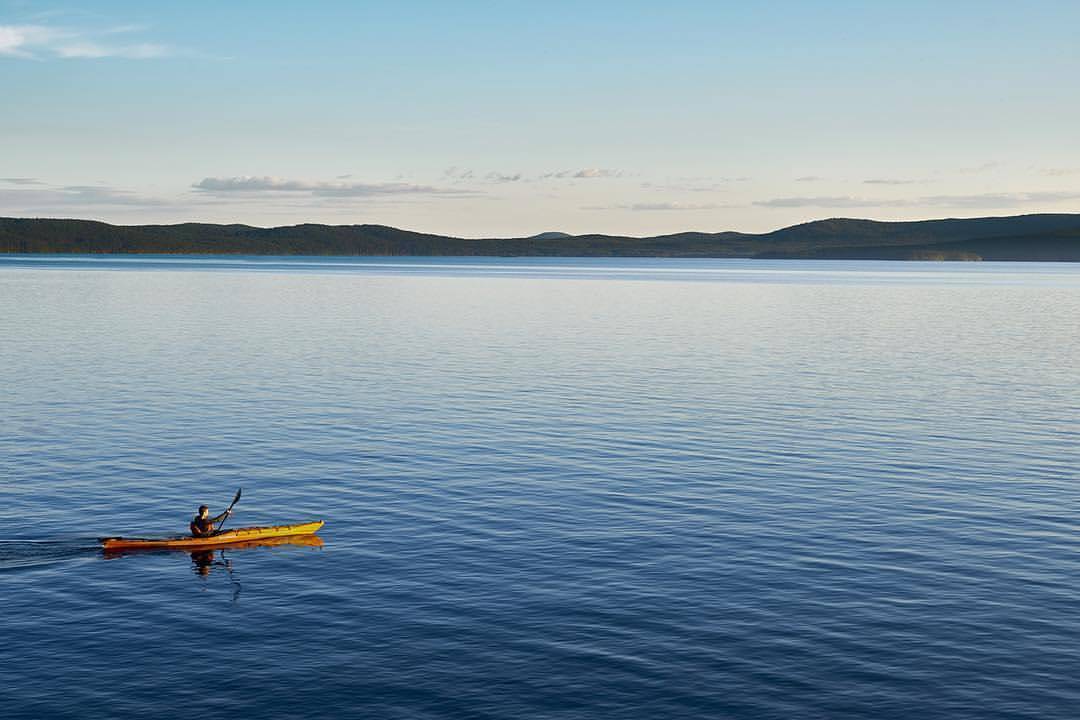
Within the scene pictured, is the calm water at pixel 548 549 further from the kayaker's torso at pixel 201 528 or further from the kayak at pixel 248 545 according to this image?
the kayaker's torso at pixel 201 528

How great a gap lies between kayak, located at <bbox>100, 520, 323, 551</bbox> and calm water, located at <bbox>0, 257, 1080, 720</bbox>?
0.57 metres

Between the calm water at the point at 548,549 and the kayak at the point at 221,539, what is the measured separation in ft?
1.88

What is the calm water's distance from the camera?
99.1 ft

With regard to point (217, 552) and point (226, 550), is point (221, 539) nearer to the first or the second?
point (217, 552)

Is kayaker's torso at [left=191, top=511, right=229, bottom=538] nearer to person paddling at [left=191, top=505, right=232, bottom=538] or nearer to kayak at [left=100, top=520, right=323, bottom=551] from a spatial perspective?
person paddling at [left=191, top=505, right=232, bottom=538]

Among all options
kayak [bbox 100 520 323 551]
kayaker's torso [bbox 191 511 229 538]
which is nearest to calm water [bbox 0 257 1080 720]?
kayak [bbox 100 520 323 551]

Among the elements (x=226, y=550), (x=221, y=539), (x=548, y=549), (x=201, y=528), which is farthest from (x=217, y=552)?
(x=548, y=549)

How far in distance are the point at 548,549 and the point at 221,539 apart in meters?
12.7

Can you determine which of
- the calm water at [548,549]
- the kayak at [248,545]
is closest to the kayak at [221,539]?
the kayak at [248,545]

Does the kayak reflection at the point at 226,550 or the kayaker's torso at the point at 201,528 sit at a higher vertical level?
the kayaker's torso at the point at 201,528

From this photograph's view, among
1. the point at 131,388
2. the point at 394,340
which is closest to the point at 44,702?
the point at 131,388

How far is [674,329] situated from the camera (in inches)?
5979

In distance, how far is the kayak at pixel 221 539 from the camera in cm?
4162

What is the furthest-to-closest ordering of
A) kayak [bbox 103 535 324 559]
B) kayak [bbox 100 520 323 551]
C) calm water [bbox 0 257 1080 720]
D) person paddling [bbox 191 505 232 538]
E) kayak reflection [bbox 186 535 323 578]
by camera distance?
person paddling [bbox 191 505 232 538] < kayak [bbox 103 535 324 559] < kayak reflection [bbox 186 535 323 578] < kayak [bbox 100 520 323 551] < calm water [bbox 0 257 1080 720]
